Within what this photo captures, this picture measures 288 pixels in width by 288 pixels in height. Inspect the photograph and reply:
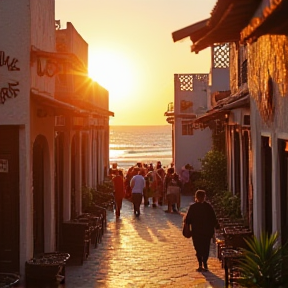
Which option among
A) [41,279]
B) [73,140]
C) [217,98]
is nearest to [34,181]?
[41,279]

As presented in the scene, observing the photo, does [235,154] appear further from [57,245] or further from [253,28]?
[253,28]

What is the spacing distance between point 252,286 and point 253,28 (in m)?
3.30

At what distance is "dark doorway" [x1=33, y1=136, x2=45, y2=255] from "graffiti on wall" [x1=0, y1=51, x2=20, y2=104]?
64.4 inches

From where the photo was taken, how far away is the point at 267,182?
12031mm

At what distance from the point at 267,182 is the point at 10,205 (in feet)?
14.8

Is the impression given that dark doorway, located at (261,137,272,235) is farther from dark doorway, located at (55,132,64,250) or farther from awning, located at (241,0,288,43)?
awning, located at (241,0,288,43)

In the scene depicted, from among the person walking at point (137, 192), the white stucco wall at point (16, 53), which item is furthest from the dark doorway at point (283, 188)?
the person walking at point (137, 192)

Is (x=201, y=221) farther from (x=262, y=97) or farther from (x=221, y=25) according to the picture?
(x=221, y=25)

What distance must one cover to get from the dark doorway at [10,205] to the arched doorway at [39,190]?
130 cm

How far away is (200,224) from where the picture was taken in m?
12.7

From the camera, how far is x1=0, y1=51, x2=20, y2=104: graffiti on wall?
11.3 meters

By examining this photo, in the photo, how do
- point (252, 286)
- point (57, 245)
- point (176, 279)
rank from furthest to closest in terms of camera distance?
point (57, 245) → point (176, 279) → point (252, 286)

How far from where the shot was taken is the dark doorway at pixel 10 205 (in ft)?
37.5

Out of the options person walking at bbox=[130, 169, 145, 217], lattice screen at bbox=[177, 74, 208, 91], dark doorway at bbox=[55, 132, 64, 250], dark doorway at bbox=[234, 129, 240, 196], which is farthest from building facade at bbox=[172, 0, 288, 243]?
lattice screen at bbox=[177, 74, 208, 91]
